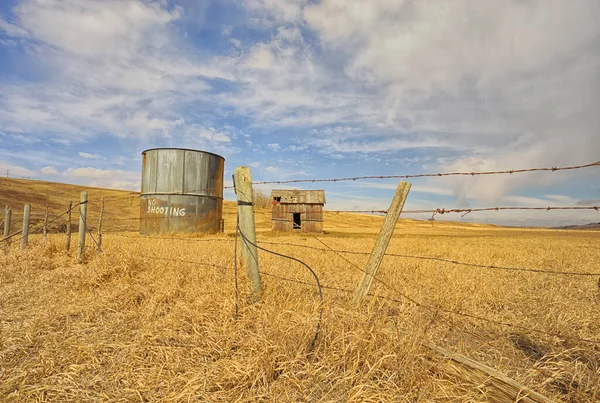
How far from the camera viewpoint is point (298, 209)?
2775cm

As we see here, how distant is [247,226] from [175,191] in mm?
14372

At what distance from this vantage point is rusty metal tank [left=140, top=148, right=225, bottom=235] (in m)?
16.8

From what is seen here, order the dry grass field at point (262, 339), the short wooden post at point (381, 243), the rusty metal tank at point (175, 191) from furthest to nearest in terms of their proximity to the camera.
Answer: the rusty metal tank at point (175, 191)
the short wooden post at point (381, 243)
the dry grass field at point (262, 339)

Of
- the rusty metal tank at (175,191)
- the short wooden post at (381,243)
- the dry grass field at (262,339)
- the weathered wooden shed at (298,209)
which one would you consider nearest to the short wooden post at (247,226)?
the dry grass field at (262,339)

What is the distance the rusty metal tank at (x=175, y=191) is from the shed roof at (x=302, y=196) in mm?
11015

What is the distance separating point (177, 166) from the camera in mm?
17109

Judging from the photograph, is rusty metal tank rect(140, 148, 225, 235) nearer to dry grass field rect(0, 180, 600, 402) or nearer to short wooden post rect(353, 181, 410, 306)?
dry grass field rect(0, 180, 600, 402)

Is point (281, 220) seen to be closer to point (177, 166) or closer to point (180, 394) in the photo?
point (177, 166)

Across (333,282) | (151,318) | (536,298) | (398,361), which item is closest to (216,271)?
(151,318)

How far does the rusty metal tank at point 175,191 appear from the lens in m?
16.8

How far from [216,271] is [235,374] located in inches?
118

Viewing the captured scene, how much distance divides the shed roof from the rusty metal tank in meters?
11.0

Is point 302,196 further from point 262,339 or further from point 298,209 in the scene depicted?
point 262,339

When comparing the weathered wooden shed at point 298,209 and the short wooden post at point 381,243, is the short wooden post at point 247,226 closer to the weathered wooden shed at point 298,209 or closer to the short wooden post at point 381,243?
the short wooden post at point 381,243
